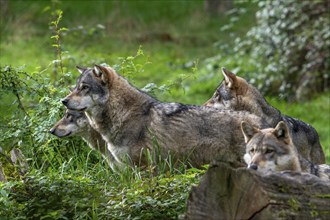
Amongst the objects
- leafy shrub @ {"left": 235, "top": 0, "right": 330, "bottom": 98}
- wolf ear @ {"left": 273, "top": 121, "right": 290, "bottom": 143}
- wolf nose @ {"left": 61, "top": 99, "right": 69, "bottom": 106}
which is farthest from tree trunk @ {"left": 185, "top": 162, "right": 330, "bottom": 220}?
leafy shrub @ {"left": 235, "top": 0, "right": 330, "bottom": 98}

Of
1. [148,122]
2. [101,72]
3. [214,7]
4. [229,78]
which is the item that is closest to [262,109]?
[229,78]

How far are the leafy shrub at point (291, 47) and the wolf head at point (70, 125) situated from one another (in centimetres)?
837

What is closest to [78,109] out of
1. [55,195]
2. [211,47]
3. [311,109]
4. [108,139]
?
[108,139]

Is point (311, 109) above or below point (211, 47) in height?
below

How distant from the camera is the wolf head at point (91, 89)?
9.72 m

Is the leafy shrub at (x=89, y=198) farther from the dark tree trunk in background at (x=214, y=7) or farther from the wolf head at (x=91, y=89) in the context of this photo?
the dark tree trunk in background at (x=214, y=7)

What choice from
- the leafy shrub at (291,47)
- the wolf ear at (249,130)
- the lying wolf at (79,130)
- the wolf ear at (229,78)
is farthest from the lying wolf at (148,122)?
the leafy shrub at (291,47)

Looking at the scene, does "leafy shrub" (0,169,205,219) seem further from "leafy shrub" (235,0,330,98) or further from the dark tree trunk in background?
the dark tree trunk in background

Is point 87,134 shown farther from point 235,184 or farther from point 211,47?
point 211,47

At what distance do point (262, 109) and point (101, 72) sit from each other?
2.21 m

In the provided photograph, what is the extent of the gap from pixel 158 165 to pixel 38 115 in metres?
2.14

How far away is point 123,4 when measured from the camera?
28062 millimetres

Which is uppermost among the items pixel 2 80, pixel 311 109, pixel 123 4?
pixel 123 4

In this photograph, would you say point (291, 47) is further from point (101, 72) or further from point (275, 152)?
point (275, 152)
